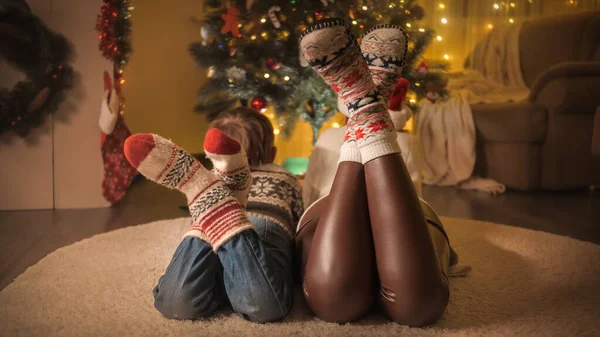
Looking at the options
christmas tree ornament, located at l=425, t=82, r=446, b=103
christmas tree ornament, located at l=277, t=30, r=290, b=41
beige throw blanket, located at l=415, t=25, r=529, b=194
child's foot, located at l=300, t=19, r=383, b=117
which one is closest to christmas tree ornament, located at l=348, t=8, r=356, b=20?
christmas tree ornament, located at l=277, t=30, r=290, b=41

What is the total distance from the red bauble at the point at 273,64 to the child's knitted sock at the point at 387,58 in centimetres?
129

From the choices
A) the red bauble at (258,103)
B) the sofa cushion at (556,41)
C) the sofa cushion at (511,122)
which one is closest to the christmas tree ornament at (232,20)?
the red bauble at (258,103)

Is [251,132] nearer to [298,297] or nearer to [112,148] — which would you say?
[298,297]

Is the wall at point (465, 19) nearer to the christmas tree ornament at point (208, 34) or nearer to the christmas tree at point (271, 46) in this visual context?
the christmas tree at point (271, 46)

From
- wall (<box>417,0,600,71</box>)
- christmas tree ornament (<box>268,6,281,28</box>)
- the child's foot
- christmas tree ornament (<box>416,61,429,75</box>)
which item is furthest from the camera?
wall (<box>417,0,600,71</box>)

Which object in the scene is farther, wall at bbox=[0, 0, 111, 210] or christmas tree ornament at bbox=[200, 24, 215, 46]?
christmas tree ornament at bbox=[200, 24, 215, 46]

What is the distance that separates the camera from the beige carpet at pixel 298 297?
908 mm

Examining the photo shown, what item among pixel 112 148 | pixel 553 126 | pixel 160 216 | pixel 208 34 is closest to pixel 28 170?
pixel 112 148

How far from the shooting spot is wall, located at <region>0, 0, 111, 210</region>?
76.4 inches

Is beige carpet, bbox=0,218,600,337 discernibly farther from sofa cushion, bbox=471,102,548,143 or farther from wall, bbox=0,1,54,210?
sofa cushion, bbox=471,102,548,143

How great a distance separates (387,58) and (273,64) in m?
1.33

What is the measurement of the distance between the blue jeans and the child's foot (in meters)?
0.29

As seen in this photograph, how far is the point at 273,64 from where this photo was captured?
2.20 metres

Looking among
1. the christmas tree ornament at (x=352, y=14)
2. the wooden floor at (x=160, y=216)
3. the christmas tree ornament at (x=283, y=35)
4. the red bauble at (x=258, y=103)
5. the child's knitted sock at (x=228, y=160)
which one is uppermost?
the christmas tree ornament at (x=352, y=14)
